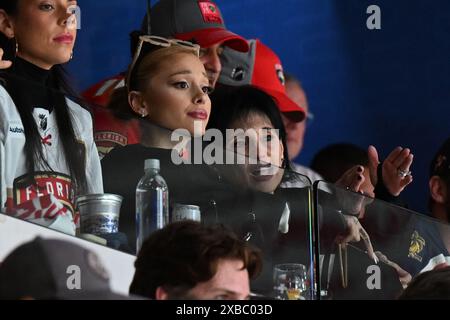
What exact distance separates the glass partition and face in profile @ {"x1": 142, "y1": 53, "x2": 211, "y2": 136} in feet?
1.69

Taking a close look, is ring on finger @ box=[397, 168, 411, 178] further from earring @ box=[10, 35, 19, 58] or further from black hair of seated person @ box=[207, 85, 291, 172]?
earring @ box=[10, 35, 19, 58]

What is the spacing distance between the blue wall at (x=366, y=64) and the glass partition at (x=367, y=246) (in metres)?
1.41

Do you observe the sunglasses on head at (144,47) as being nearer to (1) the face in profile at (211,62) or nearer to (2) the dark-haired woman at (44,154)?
(1) the face in profile at (211,62)

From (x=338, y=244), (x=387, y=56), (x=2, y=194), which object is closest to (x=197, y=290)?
(x=2, y=194)

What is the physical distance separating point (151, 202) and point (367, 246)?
0.51 m

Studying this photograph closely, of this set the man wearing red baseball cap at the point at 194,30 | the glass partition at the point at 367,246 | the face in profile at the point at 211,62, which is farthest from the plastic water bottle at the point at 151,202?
the face in profile at the point at 211,62

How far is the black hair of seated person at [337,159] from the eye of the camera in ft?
10.7

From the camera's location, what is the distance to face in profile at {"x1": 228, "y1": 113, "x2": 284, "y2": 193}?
179 centimetres

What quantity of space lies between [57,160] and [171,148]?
176mm

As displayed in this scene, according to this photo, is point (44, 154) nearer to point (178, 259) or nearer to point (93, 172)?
point (93, 172)

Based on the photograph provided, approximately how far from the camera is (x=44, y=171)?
160 cm
